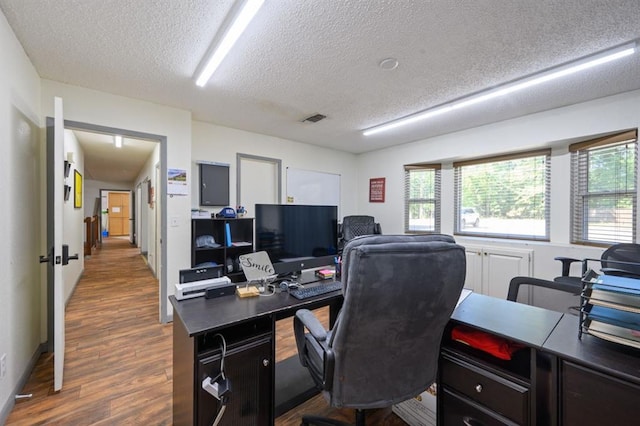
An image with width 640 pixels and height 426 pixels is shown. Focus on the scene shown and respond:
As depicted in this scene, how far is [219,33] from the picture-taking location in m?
1.90

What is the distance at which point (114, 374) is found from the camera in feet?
7.19

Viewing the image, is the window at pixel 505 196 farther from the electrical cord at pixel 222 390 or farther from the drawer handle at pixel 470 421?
the electrical cord at pixel 222 390

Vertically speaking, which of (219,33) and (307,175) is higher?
(219,33)

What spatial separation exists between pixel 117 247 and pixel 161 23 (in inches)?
368

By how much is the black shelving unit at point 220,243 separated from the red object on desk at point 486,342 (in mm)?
2925

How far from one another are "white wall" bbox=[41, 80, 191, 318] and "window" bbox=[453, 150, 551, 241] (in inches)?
165

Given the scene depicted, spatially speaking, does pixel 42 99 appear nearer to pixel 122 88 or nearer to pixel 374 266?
pixel 122 88

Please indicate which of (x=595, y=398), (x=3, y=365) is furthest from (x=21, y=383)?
(x=595, y=398)

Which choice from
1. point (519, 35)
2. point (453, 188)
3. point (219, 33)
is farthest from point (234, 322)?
point (453, 188)

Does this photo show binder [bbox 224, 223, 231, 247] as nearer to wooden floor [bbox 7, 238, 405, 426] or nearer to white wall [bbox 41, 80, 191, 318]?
white wall [bbox 41, 80, 191, 318]

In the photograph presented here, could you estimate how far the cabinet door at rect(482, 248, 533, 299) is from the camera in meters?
3.54

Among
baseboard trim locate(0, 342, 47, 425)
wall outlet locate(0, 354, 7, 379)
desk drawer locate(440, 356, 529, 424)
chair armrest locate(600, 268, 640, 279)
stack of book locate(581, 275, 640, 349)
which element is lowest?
baseboard trim locate(0, 342, 47, 425)

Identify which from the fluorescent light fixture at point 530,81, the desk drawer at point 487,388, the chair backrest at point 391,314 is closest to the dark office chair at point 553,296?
the desk drawer at point 487,388

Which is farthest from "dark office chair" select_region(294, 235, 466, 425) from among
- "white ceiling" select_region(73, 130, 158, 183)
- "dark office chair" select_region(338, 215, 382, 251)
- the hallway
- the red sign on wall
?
the red sign on wall
